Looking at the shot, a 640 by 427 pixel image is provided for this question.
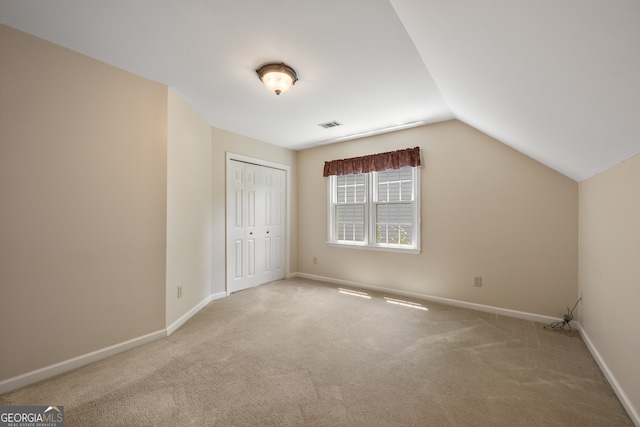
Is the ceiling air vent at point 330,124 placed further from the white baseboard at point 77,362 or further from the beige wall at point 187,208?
the white baseboard at point 77,362

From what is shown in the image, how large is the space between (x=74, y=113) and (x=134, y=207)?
2.82 ft

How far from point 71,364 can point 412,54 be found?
368 centimetres

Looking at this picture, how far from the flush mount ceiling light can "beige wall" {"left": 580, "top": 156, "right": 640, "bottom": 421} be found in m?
2.48

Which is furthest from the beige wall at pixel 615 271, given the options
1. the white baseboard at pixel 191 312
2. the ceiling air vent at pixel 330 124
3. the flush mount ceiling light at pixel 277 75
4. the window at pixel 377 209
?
the white baseboard at pixel 191 312

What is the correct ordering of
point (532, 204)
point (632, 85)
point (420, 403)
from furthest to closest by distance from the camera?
point (532, 204) → point (420, 403) → point (632, 85)

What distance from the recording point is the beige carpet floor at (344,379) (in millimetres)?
1562

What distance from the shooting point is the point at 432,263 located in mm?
3631

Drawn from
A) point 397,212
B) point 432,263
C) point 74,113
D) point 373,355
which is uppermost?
point 74,113

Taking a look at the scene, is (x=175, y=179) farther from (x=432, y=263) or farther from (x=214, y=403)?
(x=432, y=263)

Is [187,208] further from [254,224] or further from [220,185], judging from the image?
[254,224]

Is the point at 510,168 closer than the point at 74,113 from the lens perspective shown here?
No

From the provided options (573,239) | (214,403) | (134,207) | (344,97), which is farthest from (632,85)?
(134,207)

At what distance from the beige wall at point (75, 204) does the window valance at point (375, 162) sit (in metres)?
2.70

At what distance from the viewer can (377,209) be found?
13.9 ft
